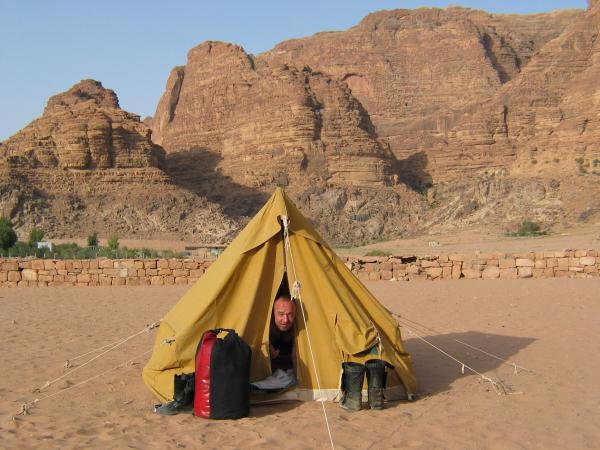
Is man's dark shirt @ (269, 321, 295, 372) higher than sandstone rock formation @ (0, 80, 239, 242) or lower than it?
lower

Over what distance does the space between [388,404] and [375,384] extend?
0.45m

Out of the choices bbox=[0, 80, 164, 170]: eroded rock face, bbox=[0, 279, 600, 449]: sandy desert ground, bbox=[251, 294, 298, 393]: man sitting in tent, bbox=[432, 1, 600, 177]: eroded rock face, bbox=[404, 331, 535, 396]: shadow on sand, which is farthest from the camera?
bbox=[0, 80, 164, 170]: eroded rock face

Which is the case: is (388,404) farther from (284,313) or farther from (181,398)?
(181,398)

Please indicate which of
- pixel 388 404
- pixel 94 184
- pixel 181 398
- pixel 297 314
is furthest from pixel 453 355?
pixel 94 184

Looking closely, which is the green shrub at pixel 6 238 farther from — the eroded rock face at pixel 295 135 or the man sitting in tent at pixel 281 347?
the man sitting in tent at pixel 281 347

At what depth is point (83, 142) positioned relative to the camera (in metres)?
58.2

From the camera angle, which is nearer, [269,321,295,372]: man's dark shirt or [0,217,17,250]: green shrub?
[269,321,295,372]: man's dark shirt

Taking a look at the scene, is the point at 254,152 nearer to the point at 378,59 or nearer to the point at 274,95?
the point at 274,95

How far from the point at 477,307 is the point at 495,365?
5.35m

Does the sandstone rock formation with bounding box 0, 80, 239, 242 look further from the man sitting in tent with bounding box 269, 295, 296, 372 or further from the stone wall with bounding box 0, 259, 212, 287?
the man sitting in tent with bounding box 269, 295, 296, 372

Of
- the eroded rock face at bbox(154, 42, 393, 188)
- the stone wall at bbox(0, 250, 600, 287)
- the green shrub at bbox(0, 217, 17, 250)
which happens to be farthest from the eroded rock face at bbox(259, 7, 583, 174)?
the stone wall at bbox(0, 250, 600, 287)

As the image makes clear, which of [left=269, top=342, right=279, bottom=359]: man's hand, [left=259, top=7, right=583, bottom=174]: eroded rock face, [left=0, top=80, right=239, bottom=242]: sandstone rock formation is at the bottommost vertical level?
[left=269, top=342, right=279, bottom=359]: man's hand

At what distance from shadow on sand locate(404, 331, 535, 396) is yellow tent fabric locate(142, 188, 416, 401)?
69cm

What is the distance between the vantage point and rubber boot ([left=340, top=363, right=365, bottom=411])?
6.55 m
